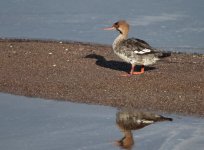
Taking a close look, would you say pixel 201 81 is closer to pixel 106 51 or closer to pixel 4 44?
pixel 106 51

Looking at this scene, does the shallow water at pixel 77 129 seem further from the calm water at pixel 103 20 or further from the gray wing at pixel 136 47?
the calm water at pixel 103 20

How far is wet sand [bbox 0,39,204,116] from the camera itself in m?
10.3

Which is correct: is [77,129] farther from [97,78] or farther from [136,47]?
[136,47]

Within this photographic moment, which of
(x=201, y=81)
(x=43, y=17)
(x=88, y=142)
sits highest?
(x=43, y=17)

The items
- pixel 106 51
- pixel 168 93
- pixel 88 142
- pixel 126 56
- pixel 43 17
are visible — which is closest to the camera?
pixel 88 142

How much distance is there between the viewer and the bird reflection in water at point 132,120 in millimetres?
8773

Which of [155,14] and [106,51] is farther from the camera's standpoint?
[155,14]

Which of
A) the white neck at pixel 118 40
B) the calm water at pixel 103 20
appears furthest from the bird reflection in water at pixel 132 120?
the calm water at pixel 103 20

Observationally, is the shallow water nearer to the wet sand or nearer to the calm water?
the wet sand

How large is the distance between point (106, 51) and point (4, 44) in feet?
7.48

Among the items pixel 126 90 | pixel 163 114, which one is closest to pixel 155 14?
pixel 126 90

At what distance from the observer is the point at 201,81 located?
1131 centimetres

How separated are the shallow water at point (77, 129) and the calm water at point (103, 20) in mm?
5789

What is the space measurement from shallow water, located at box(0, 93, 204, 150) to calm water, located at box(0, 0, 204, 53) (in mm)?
5789
